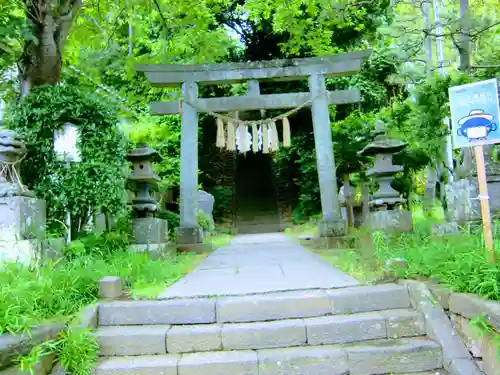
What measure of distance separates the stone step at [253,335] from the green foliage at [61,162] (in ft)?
9.23

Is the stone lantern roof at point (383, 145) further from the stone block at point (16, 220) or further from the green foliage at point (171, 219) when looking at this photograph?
the stone block at point (16, 220)

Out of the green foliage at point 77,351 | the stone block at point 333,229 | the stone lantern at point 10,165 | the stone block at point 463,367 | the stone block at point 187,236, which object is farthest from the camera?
the stone block at point 187,236

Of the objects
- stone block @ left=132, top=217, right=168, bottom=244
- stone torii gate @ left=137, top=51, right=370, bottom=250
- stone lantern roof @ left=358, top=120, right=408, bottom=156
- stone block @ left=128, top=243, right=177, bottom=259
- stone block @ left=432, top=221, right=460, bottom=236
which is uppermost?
stone torii gate @ left=137, top=51, right=370, bottom=250

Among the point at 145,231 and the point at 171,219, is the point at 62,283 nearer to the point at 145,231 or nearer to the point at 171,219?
the point at 145,231

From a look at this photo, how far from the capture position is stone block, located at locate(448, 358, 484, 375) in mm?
3016

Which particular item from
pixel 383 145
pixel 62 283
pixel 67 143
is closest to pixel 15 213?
pixel 62 283

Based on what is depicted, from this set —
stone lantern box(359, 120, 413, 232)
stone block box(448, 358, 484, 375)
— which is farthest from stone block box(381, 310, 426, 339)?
stone lantern box(359, 120, 413, 232)

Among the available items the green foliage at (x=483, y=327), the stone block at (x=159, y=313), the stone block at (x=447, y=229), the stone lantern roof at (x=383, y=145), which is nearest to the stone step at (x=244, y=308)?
the stone block at (x=159, y=313)

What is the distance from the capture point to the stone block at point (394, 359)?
3166 millimetres

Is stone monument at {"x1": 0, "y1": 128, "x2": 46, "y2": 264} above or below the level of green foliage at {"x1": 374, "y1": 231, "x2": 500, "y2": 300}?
above

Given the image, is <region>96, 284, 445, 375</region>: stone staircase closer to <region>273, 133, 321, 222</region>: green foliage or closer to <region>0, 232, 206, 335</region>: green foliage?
<region>0, 232, 206, 335</region>: green foliage

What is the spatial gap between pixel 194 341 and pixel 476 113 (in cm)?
351

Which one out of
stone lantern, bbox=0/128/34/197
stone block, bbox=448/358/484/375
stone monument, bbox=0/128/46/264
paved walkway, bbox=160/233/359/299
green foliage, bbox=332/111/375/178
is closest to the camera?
stone block, bbox=448/358/484/375

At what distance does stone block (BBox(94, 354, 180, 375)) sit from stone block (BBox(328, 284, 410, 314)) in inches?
60.4
